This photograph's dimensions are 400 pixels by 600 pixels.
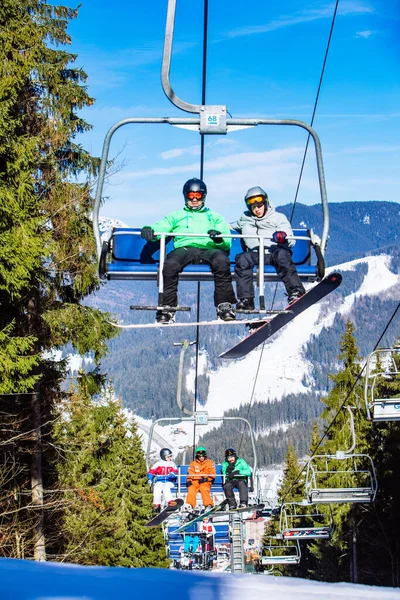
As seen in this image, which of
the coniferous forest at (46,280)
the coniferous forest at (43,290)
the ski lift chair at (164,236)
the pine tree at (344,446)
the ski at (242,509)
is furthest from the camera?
the pine tree at (344,446)

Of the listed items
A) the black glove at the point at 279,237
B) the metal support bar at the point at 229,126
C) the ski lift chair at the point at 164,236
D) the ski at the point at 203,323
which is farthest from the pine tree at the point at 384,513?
the metal support bar at the point at 229,126

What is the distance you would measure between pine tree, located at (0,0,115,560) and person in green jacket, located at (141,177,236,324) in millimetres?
5298

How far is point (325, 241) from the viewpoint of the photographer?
7395 mm

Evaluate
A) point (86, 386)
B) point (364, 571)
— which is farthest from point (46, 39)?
point (364, 571)

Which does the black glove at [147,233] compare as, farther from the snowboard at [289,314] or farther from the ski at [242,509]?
the ski at [242,509]

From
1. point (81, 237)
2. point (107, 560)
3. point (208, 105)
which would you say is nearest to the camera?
point (208, 105)

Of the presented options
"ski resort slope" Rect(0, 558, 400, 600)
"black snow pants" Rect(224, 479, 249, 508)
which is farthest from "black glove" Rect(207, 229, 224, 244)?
"black snow pants" Rect(224, 479, 249, 508)

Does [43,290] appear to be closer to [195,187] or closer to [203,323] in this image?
[195,187]

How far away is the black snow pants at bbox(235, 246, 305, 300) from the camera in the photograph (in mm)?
7973

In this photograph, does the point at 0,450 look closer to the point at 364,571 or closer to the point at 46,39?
the point at 46,39

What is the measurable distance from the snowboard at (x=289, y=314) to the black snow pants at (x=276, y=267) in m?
0.26

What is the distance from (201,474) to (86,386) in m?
3.36

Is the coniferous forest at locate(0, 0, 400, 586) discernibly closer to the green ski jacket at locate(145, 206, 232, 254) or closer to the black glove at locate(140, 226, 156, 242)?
the green ski jacket at locate(145, 206, 232, 254)

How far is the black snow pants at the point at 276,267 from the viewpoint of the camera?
797 centimetres
